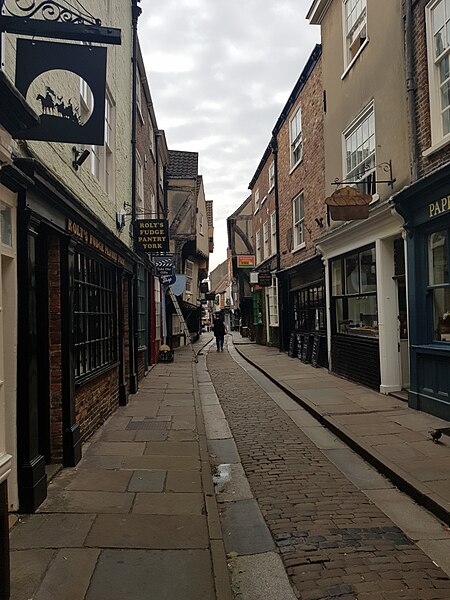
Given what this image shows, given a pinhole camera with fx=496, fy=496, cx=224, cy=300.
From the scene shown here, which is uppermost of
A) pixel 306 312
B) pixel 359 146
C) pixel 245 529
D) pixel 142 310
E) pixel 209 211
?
pixel 209 211

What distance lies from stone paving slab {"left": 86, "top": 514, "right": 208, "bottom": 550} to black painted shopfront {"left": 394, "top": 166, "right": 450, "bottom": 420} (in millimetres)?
5053

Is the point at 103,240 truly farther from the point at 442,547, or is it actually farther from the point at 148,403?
the point at 442,547

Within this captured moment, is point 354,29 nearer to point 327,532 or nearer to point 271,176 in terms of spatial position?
point 271,176

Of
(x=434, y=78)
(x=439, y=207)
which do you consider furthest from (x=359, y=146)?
(x=439, y=207)

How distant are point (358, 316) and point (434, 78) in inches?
223

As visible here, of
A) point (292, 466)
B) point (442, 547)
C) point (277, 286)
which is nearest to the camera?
point (442, 547)

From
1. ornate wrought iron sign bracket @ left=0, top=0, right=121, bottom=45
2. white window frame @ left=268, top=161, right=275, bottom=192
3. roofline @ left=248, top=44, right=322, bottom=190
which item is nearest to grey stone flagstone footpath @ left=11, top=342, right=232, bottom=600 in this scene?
ornate wrought iron sign bracket @ left=0, top=0, right=121, bottom=45

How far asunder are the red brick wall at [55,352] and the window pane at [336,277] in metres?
8.74

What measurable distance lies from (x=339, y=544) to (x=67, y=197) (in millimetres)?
4419

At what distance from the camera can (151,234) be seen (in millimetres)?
12047

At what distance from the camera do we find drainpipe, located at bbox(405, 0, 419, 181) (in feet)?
28.1

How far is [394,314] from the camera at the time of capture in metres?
10.2

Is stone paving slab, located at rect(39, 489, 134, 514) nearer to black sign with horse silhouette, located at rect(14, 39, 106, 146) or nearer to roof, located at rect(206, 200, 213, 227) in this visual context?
black sign with horse silhouette, located at rect(14, 39, 106, 146)

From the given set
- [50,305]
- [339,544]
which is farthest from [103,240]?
[339,544]
